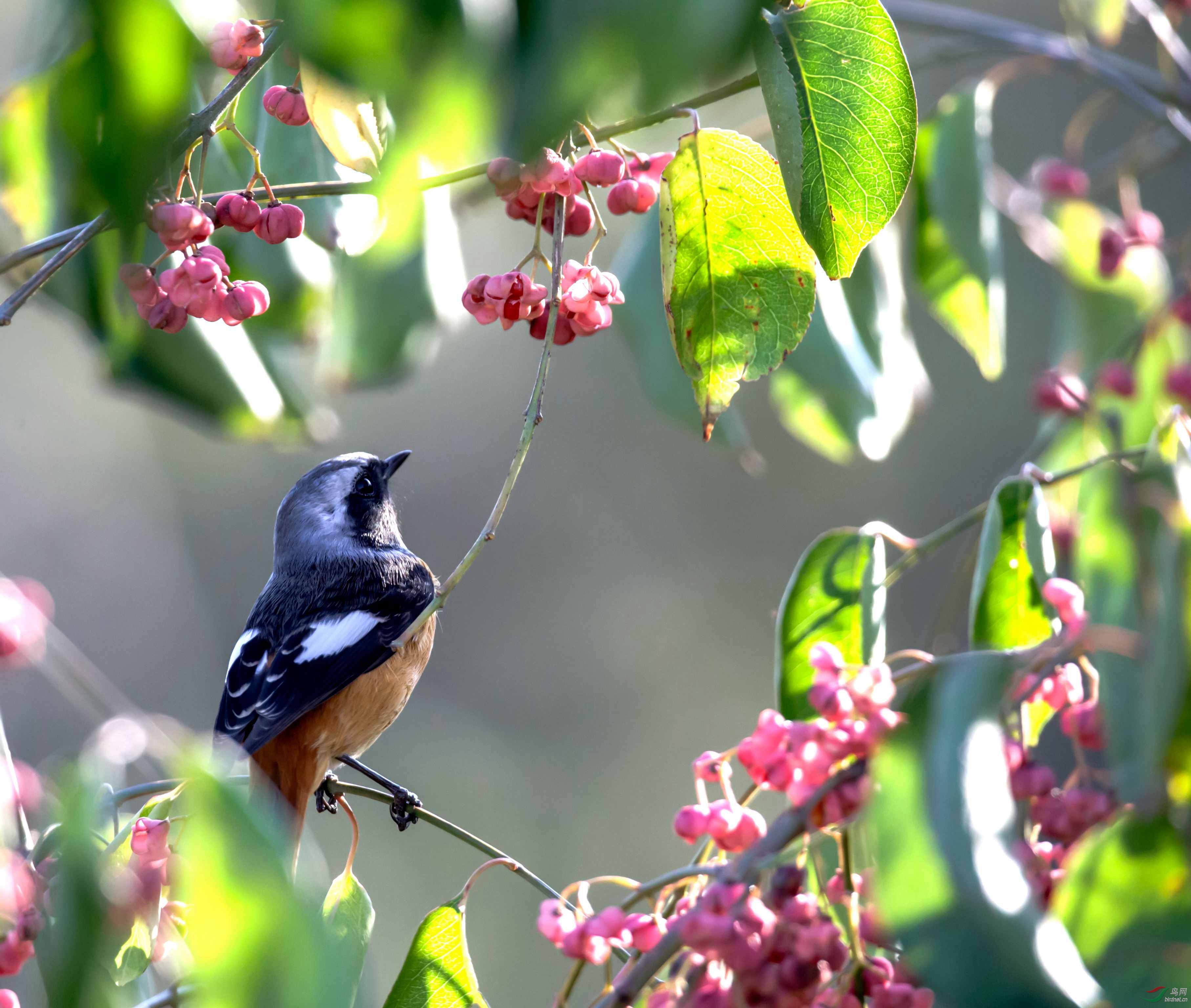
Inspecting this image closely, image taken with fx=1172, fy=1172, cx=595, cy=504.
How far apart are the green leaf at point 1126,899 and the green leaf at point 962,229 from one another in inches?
39.8

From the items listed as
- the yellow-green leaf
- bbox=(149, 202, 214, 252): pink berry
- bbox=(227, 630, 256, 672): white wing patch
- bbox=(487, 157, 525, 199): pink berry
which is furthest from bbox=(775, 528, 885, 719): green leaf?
bbox=(227, 630, 256, 672): white wing patch

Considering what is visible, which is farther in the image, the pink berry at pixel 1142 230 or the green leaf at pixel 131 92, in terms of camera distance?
the pink berry at pixel 1142 230

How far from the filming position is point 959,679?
96cm

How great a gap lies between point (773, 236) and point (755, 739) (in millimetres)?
574

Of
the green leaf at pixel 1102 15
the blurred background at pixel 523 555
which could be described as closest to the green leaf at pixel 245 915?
the green leaf at pixel 1102 15

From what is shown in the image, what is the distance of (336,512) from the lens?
348cm

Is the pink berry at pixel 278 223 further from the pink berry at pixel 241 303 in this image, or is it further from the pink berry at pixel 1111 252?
the pink berry at pixel 1111 252

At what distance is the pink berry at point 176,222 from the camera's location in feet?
3.88

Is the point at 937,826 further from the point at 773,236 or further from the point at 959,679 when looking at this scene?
the point at 773,236

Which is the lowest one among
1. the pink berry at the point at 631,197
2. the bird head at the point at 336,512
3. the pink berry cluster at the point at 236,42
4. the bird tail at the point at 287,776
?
the bird tail at the point at 287,776

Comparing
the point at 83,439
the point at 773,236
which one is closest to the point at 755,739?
the point at 773,236

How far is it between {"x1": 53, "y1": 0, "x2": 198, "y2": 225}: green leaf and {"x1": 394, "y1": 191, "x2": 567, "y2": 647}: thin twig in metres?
0.53

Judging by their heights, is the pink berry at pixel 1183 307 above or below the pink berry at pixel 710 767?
above

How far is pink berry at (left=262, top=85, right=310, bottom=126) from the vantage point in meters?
1.33
